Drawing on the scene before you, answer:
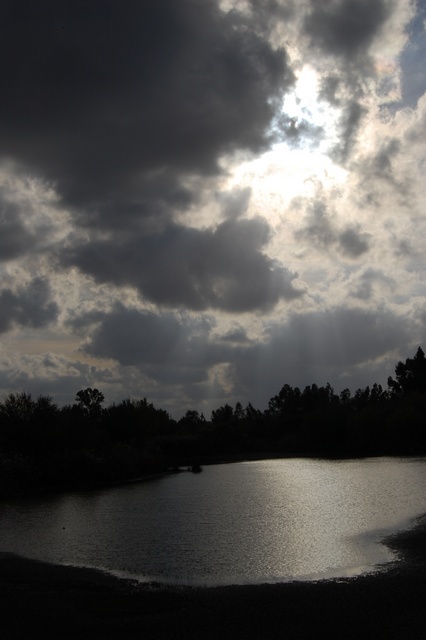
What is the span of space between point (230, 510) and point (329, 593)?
20.1 m

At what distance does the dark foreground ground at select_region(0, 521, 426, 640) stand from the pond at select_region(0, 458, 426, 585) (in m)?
2.11

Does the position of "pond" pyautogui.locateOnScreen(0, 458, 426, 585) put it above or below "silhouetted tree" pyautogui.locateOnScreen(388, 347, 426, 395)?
below

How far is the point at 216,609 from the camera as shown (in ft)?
45.1

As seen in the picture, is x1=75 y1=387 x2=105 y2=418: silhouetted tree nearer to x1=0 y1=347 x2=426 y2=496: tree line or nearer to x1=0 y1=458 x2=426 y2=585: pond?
x1=0 y1=347 x2=426 y2=496: tree line

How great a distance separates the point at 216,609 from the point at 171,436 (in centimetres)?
11583

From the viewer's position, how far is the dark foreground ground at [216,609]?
1208 cm

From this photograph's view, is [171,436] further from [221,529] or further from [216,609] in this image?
[216,609]

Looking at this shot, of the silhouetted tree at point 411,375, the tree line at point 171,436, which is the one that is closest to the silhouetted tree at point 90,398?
the tree line at point 171,436

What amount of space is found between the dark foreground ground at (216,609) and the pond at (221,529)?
2110 mm

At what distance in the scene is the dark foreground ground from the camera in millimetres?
12078

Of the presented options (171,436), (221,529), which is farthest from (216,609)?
(171,436)

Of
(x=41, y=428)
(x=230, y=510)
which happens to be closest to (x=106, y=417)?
(x=41, y=428)

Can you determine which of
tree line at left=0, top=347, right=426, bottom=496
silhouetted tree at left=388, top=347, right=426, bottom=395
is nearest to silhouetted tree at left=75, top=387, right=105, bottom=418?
tree line at left=0, top=347, right=426, bottom=496

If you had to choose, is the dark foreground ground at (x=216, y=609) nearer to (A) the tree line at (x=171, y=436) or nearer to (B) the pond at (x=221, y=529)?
(B) the pond at (x=221, y=529)
